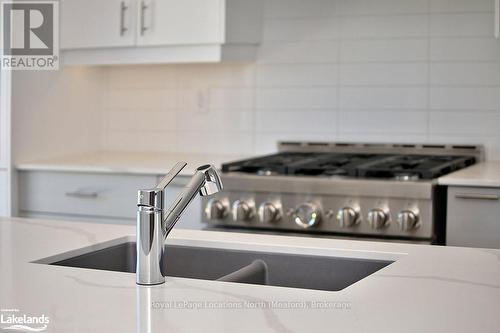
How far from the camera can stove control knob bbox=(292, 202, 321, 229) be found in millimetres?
2941

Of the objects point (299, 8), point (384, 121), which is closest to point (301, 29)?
point (299, 8)

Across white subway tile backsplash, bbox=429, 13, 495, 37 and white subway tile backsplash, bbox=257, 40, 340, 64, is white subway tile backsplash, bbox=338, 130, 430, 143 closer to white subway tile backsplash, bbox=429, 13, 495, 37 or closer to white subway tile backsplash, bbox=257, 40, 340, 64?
white subway tile backsplash, bbox=257, 40, 340, 64

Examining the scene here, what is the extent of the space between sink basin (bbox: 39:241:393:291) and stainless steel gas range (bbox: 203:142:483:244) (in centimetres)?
110

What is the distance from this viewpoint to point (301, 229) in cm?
297

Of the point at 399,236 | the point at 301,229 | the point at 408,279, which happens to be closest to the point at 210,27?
the point at 301,229

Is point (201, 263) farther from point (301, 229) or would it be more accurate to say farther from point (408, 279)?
point (301, 229)

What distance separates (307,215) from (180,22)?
1.12m

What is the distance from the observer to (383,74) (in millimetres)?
3615

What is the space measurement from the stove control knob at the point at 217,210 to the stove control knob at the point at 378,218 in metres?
0.59

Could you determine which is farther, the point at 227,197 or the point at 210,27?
the point at 210,27

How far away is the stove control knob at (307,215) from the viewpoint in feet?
9.65

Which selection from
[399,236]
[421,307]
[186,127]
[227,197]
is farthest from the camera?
[186,127]

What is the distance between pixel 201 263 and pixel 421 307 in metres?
0.72

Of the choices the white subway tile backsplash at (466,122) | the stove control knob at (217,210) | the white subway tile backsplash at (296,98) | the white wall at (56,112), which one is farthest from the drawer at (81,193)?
the white subway tile backsplash at (466,122)
